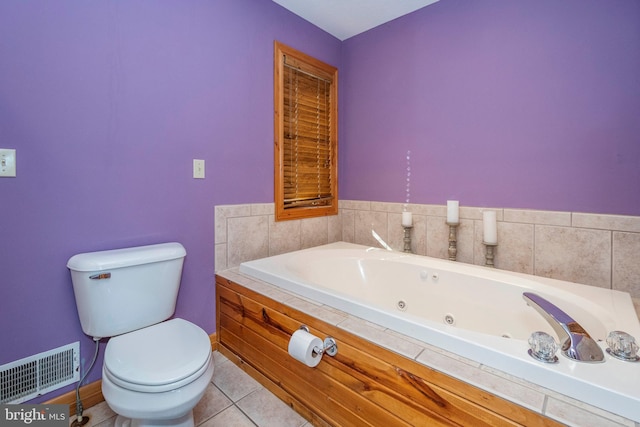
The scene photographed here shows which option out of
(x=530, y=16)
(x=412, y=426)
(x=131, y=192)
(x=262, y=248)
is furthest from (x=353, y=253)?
(x=530, y=16)

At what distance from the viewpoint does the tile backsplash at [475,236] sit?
159cm

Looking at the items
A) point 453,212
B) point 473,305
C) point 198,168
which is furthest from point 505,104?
point 198,168

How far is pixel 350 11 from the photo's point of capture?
2.31 meters

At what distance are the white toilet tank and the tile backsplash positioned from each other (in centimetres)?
46

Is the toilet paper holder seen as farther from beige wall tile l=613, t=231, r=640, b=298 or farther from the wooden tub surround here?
beige wall tile l=613, t=231, r=640, b=298

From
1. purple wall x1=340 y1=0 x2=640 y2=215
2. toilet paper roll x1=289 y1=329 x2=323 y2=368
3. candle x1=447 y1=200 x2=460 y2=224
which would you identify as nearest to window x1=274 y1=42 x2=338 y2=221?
purple wall x1=340 y1=0 x2=640 y2=215

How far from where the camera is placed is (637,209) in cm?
153

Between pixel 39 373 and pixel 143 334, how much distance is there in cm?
49

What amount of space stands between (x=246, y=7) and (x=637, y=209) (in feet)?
8.38

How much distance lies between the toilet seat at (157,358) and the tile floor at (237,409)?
43 centimetres

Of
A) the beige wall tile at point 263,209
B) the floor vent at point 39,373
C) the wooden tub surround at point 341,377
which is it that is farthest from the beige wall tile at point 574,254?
the floor vent at point 39,373

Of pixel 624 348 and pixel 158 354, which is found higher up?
pixel 624 348

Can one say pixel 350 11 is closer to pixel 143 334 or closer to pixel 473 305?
pixel 473 305

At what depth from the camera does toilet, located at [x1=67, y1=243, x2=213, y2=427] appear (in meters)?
1.08
